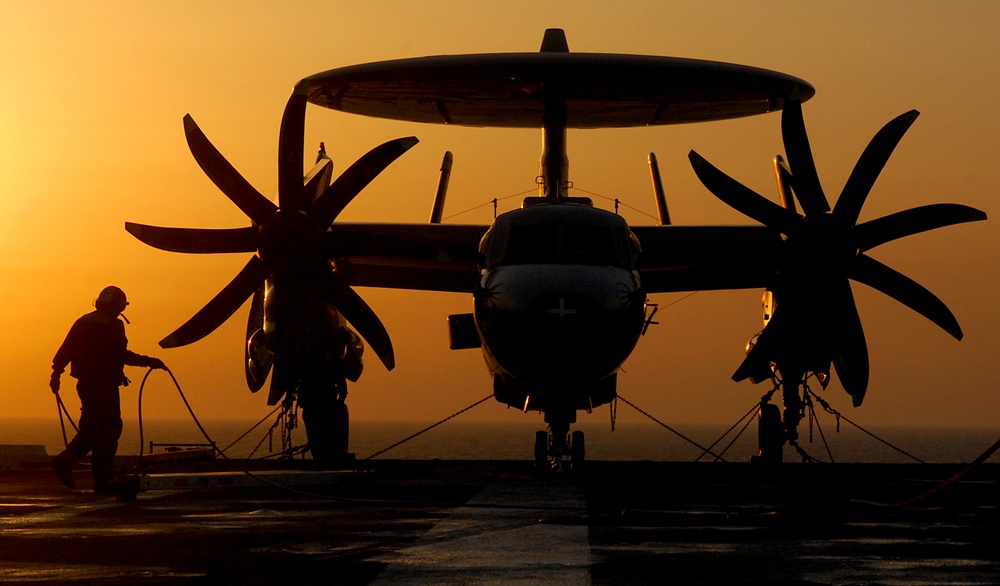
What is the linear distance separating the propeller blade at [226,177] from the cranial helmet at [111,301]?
304 inches

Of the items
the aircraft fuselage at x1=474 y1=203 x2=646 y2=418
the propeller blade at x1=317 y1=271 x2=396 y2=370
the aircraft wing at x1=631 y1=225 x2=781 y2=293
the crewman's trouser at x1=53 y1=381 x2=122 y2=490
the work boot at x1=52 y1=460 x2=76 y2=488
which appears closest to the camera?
the crewman's trouser at x1=53 y1=381 x2=122 y2=490

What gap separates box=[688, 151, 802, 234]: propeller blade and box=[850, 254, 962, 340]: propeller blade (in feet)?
5.30

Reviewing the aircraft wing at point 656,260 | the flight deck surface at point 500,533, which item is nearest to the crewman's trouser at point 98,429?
the flight deck surface at point 500,533

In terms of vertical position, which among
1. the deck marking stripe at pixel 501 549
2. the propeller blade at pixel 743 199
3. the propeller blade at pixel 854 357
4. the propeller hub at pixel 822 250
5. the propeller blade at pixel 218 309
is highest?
the propeller blade at pixel 743 199

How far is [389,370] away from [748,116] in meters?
17.4

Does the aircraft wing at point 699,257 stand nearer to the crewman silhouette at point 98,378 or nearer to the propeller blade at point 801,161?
the propeller blade at point 801,161

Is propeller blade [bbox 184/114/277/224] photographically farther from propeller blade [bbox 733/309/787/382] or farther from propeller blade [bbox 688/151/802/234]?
propeller blade [bbox 733/309/787/382]

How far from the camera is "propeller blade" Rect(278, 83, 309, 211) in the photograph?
26.5 metres

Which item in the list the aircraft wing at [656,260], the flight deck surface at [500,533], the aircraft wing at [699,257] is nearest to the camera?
the flight deck surface at [500,533]

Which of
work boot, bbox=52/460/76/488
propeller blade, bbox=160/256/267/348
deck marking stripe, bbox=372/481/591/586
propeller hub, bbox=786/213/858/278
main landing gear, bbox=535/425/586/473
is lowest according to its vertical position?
deck marking stripe, bbox=372/481/591/586

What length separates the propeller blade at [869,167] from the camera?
2689 cm

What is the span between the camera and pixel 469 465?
28.4 meters

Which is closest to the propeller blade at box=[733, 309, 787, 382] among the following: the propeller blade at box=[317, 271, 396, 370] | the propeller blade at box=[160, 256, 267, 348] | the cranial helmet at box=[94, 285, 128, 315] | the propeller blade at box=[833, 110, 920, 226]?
the propeller blade at box=[833, 110, 920, 226]

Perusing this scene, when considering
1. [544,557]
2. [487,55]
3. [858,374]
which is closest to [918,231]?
[858,374]
